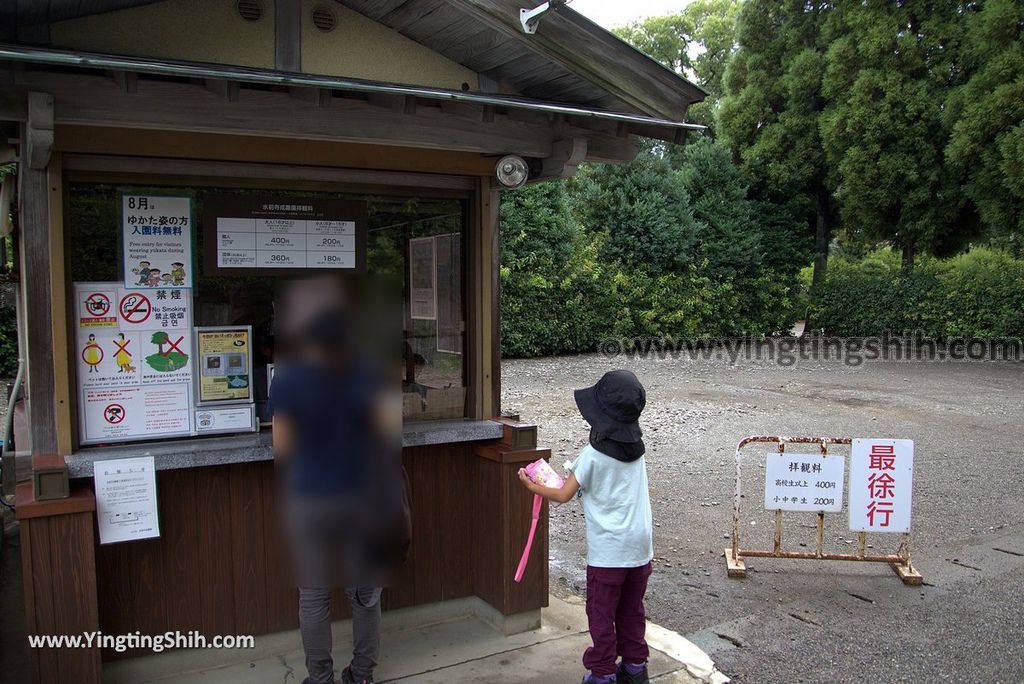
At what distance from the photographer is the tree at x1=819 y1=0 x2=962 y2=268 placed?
18.0 meters

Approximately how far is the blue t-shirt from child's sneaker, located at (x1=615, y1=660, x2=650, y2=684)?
1.54 metres

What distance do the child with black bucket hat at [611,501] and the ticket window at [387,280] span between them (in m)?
0.98

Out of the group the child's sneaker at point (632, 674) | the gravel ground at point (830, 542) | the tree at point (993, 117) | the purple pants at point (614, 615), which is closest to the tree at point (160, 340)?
the purple pants at point (614, 615)

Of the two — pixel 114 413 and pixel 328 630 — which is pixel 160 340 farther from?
pixel 328 630

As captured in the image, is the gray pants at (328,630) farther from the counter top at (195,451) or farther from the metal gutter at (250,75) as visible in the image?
the metal gutter at (250,75)

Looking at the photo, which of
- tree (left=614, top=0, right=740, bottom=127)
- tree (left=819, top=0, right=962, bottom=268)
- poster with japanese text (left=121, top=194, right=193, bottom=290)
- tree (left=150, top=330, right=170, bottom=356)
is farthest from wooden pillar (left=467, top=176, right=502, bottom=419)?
tree (left=614, top=0, right=740, bottom=127)

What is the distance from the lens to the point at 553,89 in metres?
4.06

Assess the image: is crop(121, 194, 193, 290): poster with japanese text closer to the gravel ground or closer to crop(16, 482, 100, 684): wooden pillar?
crop(16, 482, 100, 684): wooden pillar

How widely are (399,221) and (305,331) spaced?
123 centimetres

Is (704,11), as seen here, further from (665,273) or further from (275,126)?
(275,126)

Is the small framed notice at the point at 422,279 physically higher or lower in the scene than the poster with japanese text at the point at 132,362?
higher

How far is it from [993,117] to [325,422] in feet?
56.3

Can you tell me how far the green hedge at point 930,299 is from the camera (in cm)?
1725

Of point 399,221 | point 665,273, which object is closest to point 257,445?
point 399,221
